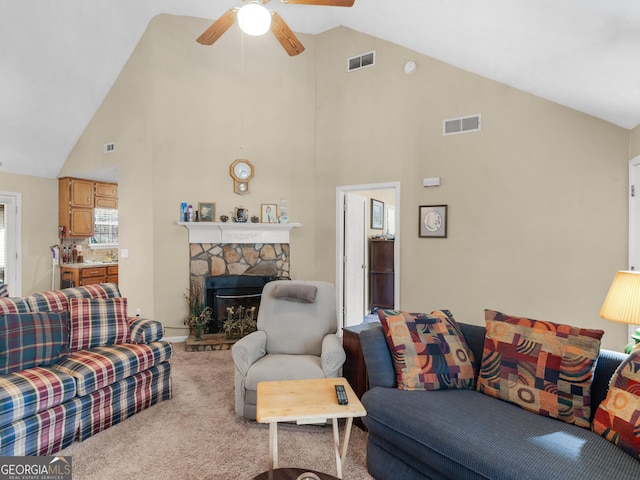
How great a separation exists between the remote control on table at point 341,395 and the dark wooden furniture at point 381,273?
4.23 m

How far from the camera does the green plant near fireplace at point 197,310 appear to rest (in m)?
4.61

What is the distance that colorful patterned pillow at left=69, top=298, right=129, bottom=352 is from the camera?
2779mm

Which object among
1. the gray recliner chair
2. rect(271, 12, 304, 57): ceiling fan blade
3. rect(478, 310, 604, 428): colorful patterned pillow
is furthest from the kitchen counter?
rect(478, 310, 604, 428): colorful patterned pillow

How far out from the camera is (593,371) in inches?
71.8

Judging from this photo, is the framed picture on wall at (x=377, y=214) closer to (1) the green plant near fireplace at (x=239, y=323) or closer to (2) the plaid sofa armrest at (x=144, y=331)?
(1) the green plant near fireplace at (x=239, y=323)

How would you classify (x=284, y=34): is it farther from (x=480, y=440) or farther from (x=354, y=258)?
(x=354, y=258)

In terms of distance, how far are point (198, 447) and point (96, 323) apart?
1305 mm

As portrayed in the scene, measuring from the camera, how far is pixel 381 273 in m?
6.17

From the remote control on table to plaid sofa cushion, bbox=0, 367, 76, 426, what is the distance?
175 cm

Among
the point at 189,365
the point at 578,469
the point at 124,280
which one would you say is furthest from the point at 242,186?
the point at 578,469

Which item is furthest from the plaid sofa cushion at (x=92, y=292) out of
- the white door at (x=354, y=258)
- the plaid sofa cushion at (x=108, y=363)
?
the white door at (x=354, y=258)

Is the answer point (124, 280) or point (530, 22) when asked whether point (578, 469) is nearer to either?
point (530, 22)

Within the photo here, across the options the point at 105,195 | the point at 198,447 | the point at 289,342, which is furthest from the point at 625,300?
the point at 105,195

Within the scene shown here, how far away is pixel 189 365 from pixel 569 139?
4540mm
